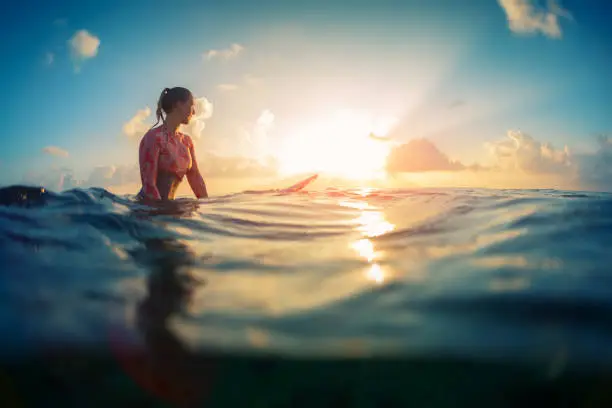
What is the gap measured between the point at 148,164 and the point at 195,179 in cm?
151

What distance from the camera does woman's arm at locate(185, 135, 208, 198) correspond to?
771 centimetres

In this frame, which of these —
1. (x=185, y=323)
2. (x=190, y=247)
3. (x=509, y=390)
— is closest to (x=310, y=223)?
(x=190, y=247)

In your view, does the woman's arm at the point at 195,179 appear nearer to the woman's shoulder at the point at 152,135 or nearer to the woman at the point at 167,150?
the woman at the point at 167,150

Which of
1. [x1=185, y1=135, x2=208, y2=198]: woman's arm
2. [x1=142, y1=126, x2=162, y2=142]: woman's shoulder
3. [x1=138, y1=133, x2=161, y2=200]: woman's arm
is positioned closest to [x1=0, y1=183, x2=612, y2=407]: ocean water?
[x1=138, y1=133, x2=161, y2=200]: woman's arm

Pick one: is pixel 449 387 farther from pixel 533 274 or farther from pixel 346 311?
pixel 533 274

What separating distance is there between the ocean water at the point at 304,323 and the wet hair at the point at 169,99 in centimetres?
344

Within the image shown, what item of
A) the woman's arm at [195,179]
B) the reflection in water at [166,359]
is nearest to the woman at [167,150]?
the woman's arm at [195,179]

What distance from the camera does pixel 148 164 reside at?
6555 mm

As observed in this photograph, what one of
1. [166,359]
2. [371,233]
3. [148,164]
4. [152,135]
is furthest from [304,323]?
[152,135]

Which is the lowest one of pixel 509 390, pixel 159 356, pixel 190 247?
pixel 509 390

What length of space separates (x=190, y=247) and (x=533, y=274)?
3179 mm

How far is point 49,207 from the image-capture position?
5855 mm

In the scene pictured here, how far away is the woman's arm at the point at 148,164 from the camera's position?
21.5 ft

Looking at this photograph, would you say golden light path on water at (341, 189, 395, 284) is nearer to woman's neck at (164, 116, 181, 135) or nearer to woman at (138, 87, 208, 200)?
woman at (138, 87, 208, 200)
